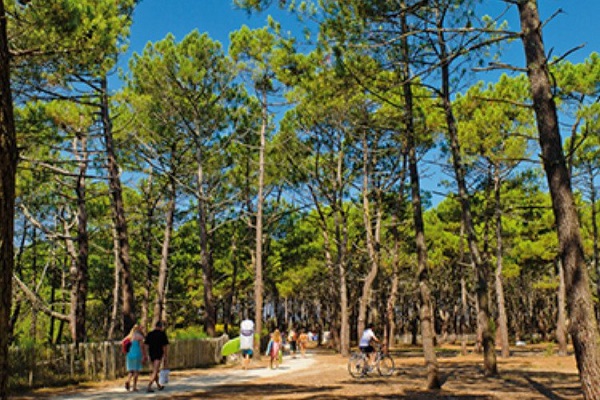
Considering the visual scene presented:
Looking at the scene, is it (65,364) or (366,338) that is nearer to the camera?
(65,364)

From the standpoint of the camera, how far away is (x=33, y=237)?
1209 inches

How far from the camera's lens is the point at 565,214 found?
6.38m

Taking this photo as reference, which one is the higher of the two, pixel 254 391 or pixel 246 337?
pixel 246 337

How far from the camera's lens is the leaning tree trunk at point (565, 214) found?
19.7 ft

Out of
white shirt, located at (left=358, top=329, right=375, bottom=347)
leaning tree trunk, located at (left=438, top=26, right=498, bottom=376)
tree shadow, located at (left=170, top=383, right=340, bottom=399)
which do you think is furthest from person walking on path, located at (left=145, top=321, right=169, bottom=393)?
leaning tree trunk, located at (left=438, top=26, right=498, bottom=376)

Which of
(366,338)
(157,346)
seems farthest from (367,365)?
(157,346)

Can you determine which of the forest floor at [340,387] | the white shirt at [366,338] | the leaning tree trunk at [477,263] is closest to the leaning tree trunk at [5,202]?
the forest floor at [340,387]

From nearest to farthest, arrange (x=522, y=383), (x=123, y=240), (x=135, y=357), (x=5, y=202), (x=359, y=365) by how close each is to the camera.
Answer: (x=5, y=202) → (x=135, y=357) → (x=522, y=383) → (x=359, y=365) → (x=123, y=240)

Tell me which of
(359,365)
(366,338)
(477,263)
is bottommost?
(359,365)

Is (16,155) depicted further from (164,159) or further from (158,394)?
(164,159)

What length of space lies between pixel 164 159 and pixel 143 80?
4.05 meters

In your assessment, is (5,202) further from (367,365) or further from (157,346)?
(367,365)

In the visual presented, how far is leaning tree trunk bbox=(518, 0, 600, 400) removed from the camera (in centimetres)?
602

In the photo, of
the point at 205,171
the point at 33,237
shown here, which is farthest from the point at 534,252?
the point at 33,237
